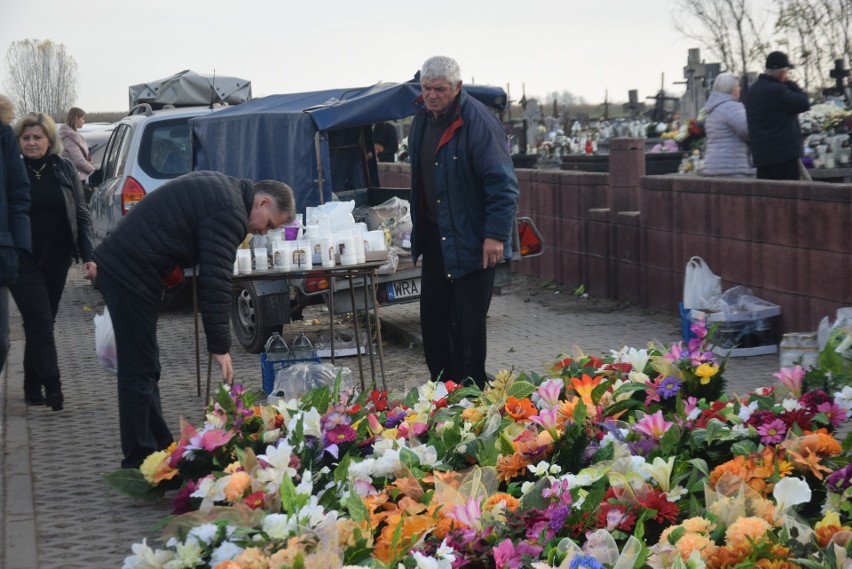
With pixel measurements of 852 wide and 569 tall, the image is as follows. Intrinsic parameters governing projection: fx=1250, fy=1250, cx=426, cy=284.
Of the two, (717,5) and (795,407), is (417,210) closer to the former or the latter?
(795,407)

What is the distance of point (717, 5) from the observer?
32031mm

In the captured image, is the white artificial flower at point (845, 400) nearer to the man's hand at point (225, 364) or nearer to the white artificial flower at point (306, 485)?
the white artificial flower at point (306, 485)

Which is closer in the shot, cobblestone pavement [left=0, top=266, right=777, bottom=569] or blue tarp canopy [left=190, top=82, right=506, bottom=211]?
cobblestone pavement [left=0, top=266, right=777, bottom=569]

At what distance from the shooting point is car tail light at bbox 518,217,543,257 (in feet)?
36.2

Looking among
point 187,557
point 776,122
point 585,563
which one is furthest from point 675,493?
point 776,122

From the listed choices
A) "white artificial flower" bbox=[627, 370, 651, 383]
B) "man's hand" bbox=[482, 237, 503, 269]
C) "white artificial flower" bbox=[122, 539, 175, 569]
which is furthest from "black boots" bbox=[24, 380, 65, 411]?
"white artificial flower" bbox=[122, 539, 175, 569]

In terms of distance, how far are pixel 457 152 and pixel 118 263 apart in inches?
78.2

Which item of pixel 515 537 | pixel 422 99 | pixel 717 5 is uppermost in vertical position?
pixel 717 5

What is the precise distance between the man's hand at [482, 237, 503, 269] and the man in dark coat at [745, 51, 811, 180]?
477 cm

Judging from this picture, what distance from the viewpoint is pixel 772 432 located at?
452 cm

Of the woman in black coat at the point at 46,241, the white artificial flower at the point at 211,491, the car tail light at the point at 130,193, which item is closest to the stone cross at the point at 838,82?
the car tail light at the point at 130,193

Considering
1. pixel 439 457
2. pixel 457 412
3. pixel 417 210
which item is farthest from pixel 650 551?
pixel 417 210

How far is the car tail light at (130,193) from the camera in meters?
12.2

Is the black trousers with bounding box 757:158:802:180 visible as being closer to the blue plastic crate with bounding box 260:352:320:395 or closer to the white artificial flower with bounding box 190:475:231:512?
the blue plastic crate with bounding box 260:352:320:395
